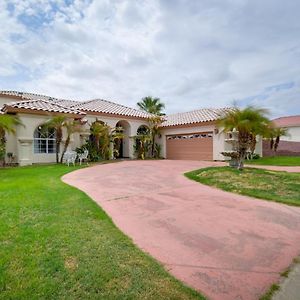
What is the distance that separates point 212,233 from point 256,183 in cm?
665

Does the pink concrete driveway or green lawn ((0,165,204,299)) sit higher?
green lawn ((0,165,204,299))

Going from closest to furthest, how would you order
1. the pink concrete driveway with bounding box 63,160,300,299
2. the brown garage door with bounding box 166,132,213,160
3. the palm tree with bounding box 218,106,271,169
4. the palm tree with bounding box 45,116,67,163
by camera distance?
the pink concrete driveway with bounding box 63,160,300,299
the palm tree with bounding box 218,106,271,169
the palm tree with bounding box 45,116,67,163
the brown garage door with bounding box 166,132,213,160

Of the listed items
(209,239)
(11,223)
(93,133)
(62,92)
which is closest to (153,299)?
(209,239)

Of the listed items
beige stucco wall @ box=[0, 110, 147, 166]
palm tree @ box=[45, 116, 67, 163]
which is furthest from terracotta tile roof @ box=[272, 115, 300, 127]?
palm tree @ box=[45, 116, 67, 163]

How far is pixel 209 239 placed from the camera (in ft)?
17.7

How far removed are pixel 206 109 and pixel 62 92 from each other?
20.3 meters

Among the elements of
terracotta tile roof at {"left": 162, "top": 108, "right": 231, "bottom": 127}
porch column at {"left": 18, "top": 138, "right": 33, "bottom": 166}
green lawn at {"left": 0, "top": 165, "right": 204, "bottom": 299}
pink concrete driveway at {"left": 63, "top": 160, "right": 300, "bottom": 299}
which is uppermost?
terracotta tile roof at {"left": 162, "top": 108, "right": 231, "bottom": 127}

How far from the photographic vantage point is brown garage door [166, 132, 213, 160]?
24.9 metres

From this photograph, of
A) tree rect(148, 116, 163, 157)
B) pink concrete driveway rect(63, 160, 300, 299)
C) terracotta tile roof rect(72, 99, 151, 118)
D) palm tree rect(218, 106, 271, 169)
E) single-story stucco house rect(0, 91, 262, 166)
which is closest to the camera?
pink concrete driveway rect(63, 160, 300, 299)

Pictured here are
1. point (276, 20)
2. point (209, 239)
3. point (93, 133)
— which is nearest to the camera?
point (209, 239)

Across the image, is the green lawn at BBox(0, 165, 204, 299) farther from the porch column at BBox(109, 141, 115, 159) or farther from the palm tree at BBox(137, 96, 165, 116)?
the palm tree at BBox(137, 96, 165, 116)

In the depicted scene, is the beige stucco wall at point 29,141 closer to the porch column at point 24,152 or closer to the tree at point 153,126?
the porch column at point 24,152

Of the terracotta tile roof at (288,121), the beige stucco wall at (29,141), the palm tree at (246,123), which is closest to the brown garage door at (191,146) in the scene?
the palm tree at (246,123)

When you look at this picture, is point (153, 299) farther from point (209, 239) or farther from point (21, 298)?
point (209, 239)
